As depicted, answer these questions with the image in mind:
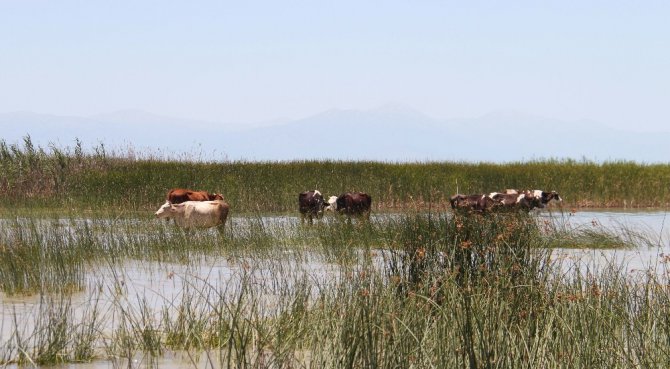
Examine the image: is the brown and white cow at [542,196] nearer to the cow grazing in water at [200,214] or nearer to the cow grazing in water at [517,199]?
the cow grazing in water at [517,199]

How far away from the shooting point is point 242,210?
24219 millimetres

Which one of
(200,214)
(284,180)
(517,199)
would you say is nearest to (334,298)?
(200,214)

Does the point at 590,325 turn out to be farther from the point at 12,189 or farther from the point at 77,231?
the point at 12,189

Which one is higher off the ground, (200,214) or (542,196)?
(200,214)

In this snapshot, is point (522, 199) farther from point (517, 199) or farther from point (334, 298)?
point (334, 298)

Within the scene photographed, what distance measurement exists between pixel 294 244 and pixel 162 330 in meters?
7.04

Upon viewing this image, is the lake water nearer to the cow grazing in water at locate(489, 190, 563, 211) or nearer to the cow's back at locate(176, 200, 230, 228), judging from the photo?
the cow grazing in water at locate(489, 190, 563, 211)

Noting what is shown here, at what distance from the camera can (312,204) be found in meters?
21.3

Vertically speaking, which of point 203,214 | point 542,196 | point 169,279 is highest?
point 203,214

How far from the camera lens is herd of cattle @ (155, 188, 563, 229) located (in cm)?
1775

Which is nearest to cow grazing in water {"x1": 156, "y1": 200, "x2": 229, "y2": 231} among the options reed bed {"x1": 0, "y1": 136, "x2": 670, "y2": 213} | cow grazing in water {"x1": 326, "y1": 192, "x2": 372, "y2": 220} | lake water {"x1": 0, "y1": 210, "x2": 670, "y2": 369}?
cow grazing in water {"x1": 326, "y1": 192, "x2": 372, "y2": 220}

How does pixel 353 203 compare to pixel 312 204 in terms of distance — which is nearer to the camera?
pixel 353 203

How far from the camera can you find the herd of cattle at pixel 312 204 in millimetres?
17750

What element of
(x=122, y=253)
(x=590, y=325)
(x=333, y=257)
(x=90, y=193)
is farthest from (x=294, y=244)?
(x=90, y=193)
